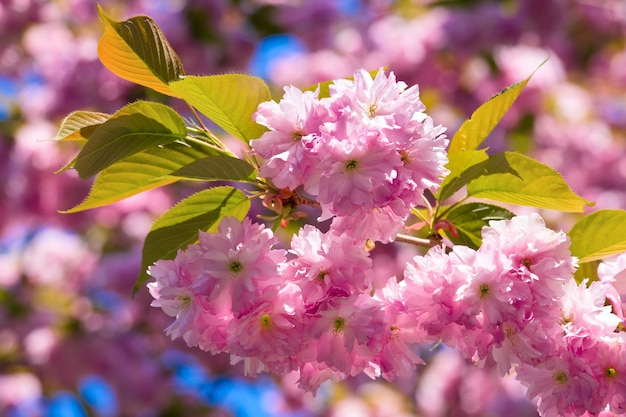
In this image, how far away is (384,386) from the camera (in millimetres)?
5684

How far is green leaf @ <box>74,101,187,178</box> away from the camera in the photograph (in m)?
0.92

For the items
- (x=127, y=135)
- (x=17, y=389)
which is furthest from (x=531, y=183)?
(x=17, y=389)

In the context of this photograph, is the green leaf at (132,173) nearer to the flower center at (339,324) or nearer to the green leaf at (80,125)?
the green leaf at (80,125)

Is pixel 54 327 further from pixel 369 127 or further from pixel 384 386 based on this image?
pixel 369 127

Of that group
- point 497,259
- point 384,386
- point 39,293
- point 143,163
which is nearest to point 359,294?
point 497,259

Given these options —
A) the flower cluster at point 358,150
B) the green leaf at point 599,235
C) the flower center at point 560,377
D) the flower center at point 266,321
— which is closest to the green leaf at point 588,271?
the green leaf at point 599,235

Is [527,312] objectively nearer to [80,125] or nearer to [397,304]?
[397,304]

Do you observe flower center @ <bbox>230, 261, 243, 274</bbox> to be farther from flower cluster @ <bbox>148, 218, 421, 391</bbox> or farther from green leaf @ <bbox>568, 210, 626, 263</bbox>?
green leaf @ <bbox>568, 210, 626, 263</bbox>

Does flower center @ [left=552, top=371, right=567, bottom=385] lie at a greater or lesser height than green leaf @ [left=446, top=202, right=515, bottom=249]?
lesser

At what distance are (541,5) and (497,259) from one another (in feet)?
11.8

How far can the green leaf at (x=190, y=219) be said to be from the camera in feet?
3.25

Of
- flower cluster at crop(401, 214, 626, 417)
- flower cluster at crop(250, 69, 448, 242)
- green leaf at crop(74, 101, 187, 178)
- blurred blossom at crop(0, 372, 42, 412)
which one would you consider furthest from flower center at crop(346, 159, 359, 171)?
blurred blossom at crop(0, 372, 42, 412)

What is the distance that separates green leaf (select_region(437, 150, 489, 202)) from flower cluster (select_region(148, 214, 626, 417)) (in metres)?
0.07

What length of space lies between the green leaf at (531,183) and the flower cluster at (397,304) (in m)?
0.06
